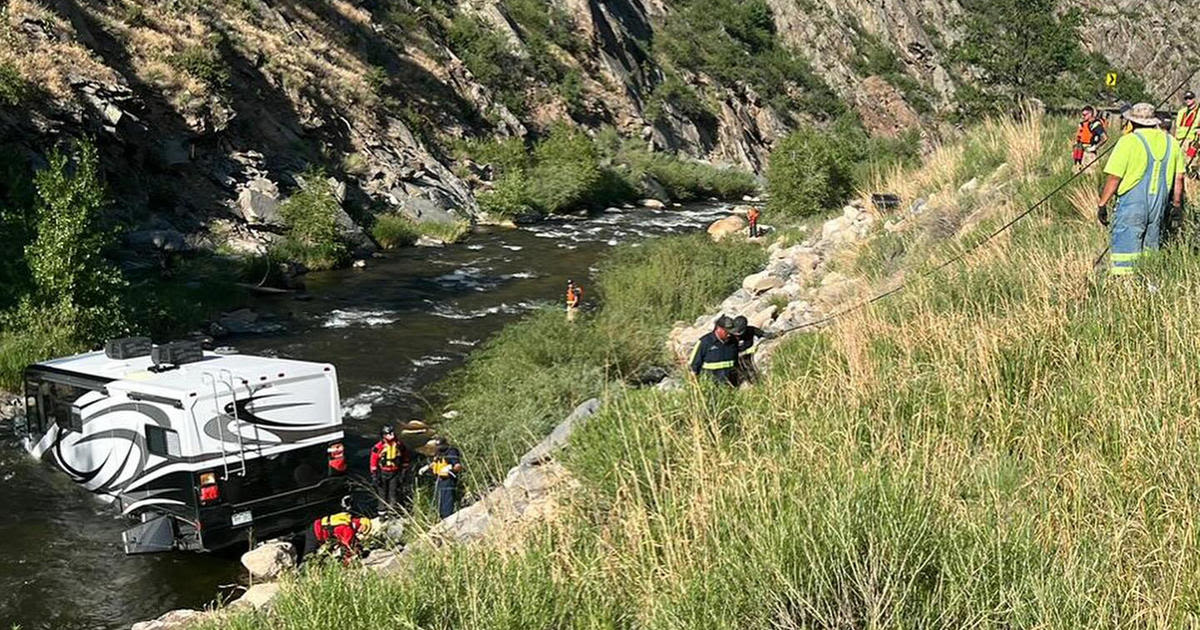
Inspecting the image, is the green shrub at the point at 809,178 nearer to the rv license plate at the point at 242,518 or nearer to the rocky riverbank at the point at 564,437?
the rocky riverbank at the point at 564,437

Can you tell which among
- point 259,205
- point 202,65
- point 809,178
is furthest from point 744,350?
point 202,65

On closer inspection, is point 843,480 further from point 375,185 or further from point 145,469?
point 375,185

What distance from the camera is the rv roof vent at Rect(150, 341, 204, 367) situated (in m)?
11.9

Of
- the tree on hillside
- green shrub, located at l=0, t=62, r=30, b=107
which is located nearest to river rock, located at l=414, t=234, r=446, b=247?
green shrub, located at l=0, t=62, r=30, b=107

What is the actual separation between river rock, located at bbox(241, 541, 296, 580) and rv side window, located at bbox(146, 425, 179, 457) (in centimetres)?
145

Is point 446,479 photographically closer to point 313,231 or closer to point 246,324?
point 246,324

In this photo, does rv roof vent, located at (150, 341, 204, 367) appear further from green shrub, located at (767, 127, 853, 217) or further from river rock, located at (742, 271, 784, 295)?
green shrub, located at (767, 127, 853, 217)

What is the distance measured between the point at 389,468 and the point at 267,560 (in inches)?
79.8

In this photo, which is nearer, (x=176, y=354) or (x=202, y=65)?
(x=176, y=354)

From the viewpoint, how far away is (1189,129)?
13.2 meters

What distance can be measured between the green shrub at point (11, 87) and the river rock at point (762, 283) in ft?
67.2

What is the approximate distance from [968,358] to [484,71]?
5014 cm

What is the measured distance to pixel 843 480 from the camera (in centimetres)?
500

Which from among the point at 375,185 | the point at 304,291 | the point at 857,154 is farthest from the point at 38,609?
the point at 857,154
